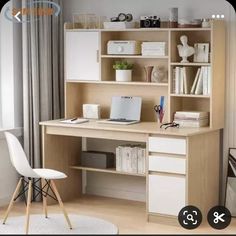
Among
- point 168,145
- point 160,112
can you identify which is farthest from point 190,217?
point 160,112

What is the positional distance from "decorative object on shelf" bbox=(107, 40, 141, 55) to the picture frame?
1.21 metres

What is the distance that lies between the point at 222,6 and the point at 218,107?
863mm

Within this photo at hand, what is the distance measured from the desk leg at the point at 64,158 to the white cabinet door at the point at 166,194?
1.10 m

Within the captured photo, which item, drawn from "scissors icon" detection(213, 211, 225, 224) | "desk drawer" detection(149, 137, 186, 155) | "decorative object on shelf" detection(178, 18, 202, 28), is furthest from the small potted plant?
"scissors icon" detection(213, 211, 225, 224)

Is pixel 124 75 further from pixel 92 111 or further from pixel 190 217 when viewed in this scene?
pixel 190 217

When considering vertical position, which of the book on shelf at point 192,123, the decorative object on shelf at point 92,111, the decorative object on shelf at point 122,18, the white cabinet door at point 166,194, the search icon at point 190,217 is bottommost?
the search icon at point 190,217

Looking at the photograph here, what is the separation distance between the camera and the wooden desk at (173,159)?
6.58 m

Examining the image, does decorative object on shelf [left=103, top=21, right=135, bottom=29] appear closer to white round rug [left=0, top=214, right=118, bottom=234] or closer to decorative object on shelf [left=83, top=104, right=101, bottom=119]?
decorative object on shelf [left=83, top=104, right=101, bottom=119]

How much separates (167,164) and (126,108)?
2.92 feet

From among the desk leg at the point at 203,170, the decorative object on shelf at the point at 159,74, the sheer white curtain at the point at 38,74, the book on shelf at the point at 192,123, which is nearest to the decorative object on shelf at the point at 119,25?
the decorative object on shelf at the point at 159,74

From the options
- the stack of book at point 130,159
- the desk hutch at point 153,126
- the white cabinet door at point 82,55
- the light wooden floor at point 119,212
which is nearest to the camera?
the light wooden floor at point 119,212

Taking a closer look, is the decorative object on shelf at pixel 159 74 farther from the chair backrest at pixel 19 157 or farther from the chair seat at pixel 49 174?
the chair backrest at pixel 19 157

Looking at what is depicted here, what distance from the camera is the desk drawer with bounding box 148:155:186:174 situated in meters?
6.58

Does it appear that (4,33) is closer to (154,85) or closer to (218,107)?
(154,85)
